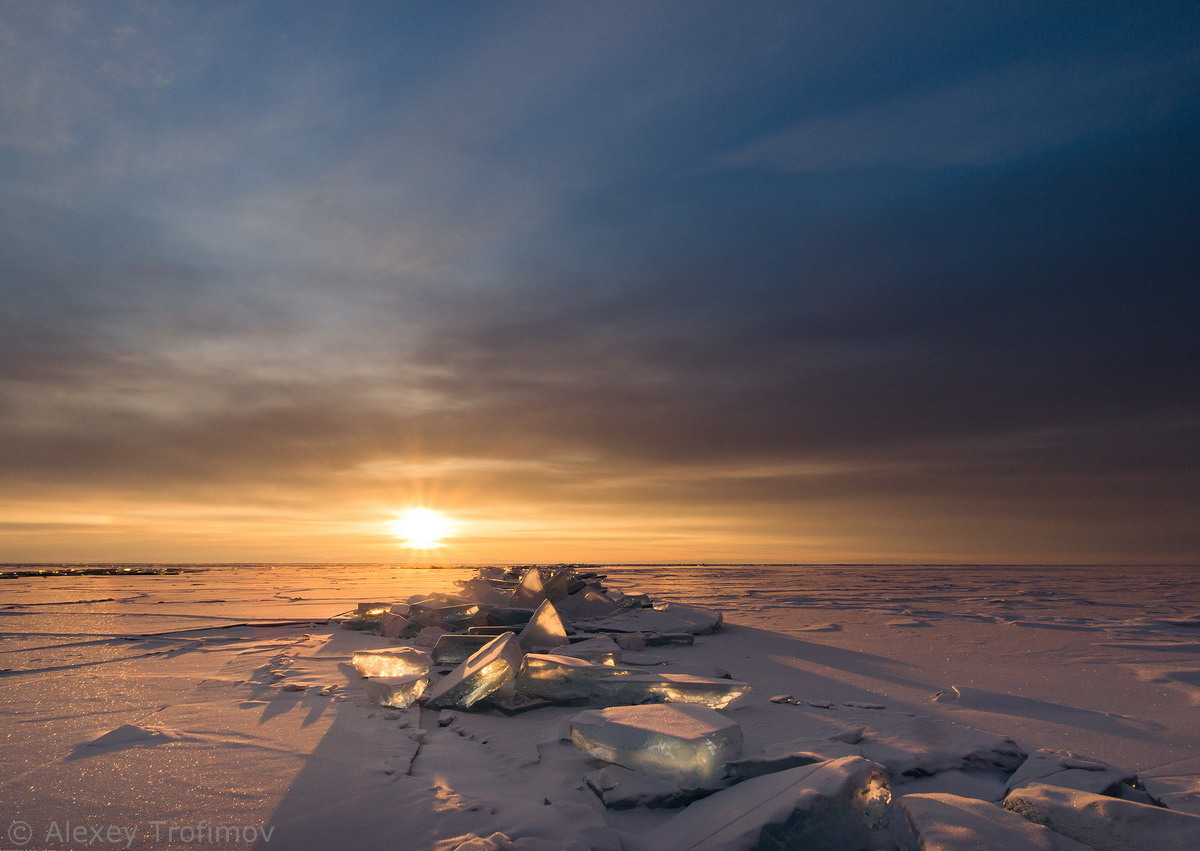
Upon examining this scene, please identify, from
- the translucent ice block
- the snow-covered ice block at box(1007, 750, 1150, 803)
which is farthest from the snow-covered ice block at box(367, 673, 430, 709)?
the snow-covered ice block at box(1007, 750, 1150, 803)

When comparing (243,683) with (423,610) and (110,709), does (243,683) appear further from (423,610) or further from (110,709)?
(423,610)

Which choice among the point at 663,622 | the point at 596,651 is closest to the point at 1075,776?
the point at 596,651

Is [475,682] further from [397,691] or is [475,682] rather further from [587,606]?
[587,606]

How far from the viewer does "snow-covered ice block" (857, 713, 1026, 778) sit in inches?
78.6

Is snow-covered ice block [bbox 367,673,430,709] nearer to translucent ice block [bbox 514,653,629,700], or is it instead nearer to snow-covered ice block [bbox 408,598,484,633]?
translucent ice block [bbox 514,653,629,700]

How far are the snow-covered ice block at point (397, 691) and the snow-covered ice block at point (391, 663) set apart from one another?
1.02 ft

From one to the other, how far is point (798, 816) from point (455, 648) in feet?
10.3

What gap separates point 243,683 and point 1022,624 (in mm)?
7117

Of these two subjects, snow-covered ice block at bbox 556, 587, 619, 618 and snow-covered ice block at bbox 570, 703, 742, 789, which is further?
snow-covered ice block at bbox 556, 587, 619, 618

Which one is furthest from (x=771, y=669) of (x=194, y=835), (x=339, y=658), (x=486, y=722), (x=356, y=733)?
(x=194, y=835)

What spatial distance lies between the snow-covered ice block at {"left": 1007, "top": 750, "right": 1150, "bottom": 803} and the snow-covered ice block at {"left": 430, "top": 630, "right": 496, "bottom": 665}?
10.2 ft

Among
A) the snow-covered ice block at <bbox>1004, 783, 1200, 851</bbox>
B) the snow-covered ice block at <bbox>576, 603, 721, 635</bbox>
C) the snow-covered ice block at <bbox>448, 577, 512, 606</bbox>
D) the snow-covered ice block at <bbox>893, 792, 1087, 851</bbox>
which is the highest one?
the snow-covered ice block at <bbox>893, 792, 1087, 851</bbox>

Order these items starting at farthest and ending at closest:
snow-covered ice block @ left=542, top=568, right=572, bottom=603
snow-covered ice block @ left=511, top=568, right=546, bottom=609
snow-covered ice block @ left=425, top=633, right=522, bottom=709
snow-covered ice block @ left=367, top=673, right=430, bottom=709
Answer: snow-covered ice block @ left=542, top=568, right=572, bottom=603
snow-covered ice block @ left=511, top=568, right=546, bottom=609
snow-covered ice block @ left=367, top=673, right=430, bottom=709
snow-covered ice block @ left=425, top=633, right=522, bottom=709

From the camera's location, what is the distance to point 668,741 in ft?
6.01
